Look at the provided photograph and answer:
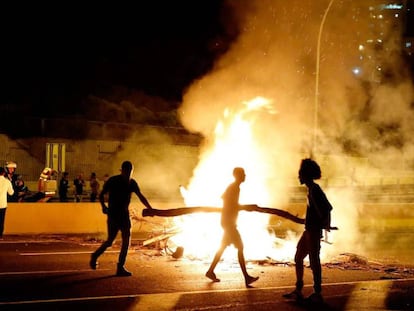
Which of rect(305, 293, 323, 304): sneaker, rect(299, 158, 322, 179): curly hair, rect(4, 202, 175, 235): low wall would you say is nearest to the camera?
rect(305, 293, 323, 304): sneaker

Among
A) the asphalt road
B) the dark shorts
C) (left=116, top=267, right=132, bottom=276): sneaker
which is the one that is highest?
the dark shorts

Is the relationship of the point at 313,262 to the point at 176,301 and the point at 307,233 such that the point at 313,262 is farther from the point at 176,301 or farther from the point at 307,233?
the point at 176,301

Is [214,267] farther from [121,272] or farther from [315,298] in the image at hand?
[315,298]

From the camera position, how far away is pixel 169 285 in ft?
26.6

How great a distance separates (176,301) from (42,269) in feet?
10.1

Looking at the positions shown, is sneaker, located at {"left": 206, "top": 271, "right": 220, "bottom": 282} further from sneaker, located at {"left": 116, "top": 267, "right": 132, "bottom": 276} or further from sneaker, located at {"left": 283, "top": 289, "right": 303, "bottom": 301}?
sneaker, located at {"left": 283, "top": 289, "right": 303, "bottom": 301}

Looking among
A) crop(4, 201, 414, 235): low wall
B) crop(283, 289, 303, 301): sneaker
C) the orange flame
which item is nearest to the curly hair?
crop(283, 289, 303, 301): sneaker

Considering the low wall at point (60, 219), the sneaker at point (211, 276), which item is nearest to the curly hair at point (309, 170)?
the sneaker at point (211, 276)

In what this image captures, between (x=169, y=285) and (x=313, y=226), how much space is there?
2064 mm

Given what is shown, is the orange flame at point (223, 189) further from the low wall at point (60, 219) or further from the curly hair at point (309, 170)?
the curly hair at point (309, 170)

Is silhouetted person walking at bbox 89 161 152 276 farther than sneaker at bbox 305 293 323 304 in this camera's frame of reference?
Yes

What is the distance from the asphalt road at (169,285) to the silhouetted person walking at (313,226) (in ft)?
0.86

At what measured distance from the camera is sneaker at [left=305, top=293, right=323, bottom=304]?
7.21 metres

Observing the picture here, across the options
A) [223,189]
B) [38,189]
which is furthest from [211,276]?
[38,189]
